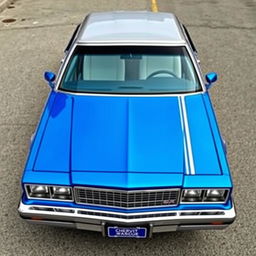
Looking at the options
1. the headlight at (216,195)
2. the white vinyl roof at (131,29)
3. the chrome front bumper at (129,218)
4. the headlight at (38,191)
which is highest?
the white vinyl roof at (131,29)

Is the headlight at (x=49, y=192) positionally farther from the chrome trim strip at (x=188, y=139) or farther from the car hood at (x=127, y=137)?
the chrome trim strip at (x=188, y=139)

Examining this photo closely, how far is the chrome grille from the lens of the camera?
2709 millimetres

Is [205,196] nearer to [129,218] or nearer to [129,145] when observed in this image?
[129,218]

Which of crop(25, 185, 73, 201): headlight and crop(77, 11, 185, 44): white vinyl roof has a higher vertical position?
crop(77, 11, 185, 44): white vinyl roof

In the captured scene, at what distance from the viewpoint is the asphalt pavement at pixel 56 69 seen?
10.7 feet

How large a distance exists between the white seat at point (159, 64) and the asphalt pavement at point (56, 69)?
1.49m

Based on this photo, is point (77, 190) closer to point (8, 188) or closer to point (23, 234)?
point (23, 234)

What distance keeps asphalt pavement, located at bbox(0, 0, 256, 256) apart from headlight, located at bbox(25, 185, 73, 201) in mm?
716

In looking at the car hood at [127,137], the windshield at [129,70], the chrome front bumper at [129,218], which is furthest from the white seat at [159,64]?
the chrome front bumper at [129,218]

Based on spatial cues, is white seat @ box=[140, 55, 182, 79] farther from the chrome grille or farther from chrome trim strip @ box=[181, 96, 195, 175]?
the chrome grille

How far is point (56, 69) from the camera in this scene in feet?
22.5

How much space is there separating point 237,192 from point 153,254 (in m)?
1.35

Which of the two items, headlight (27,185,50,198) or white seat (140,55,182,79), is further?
white seat (140,55,182,79)

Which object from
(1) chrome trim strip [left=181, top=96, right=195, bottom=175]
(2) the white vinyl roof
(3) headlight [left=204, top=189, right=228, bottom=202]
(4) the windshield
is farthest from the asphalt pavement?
(2) the white vinyl roof
